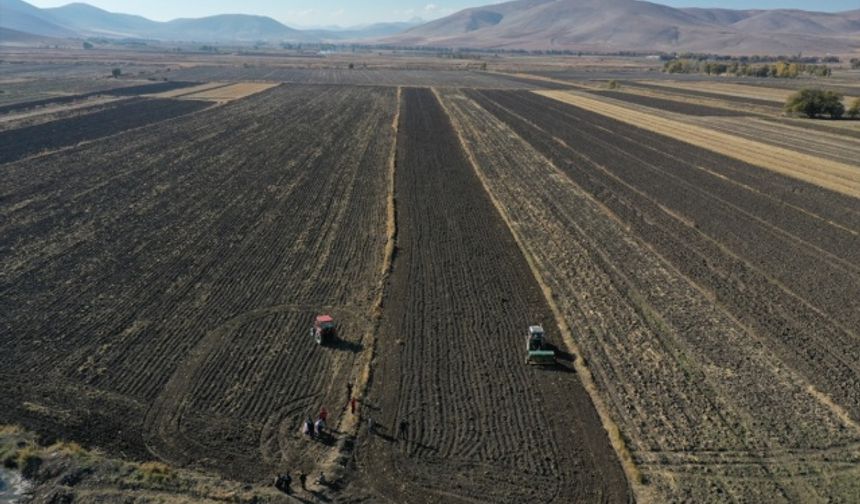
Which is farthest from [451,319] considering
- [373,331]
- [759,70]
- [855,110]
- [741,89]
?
[759,70]

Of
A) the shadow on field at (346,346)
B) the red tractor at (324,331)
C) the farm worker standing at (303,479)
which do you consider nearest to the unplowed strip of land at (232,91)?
the red tractor at (324,331)

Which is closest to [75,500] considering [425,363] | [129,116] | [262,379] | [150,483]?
[150,483]

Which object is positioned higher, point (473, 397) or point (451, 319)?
point (451, 319)

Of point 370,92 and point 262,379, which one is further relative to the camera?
point 370,92

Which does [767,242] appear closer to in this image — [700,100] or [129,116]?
[129,116]

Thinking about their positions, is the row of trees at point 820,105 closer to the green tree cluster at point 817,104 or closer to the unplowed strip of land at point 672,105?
the green tree cluster at point 817,104

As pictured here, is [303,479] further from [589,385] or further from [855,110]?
[855,110]

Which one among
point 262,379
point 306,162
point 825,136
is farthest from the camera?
point 825,136
